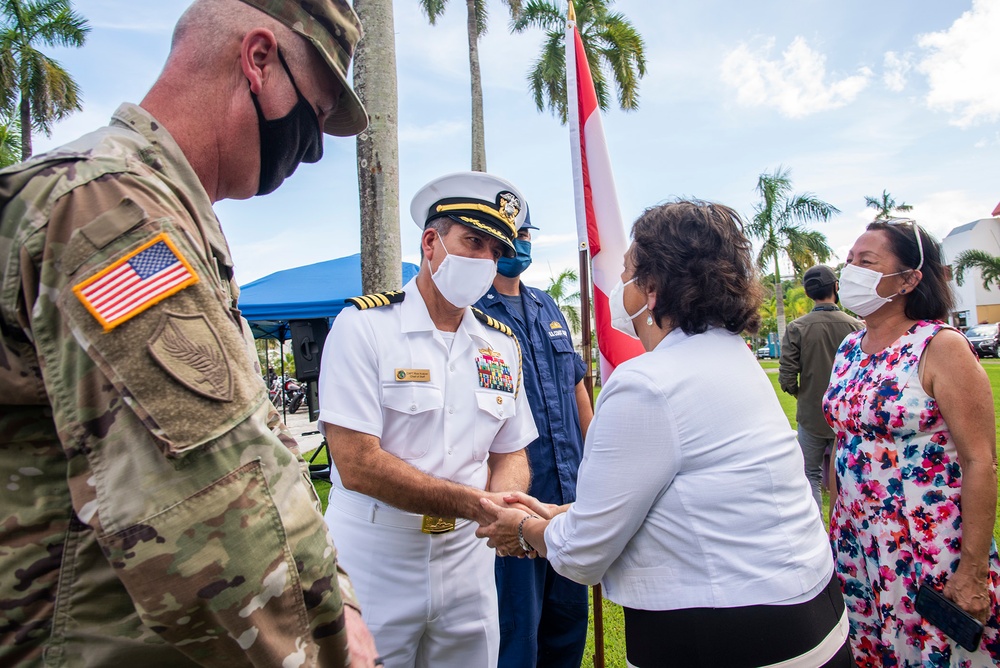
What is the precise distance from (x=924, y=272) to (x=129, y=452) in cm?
296

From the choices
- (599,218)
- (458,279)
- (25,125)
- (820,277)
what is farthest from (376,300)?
(25,125)

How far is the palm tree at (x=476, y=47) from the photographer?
46.1 ft

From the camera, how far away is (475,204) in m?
2.41

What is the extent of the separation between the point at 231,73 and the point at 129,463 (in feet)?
2.37

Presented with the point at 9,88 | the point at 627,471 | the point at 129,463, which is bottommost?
the point at 627,471

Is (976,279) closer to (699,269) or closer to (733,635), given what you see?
(699,269)

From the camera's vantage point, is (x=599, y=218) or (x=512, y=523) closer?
(x=512, y=523)

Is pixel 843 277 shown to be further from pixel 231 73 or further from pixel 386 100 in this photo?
pixel 386 100

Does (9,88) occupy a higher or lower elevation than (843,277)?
higher

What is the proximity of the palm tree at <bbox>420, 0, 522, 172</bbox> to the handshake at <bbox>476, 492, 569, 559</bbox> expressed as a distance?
1214 cm

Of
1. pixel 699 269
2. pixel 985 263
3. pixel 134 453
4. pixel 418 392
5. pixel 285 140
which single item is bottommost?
pixel 418 392

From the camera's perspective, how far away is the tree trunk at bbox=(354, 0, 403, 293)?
13.4 feet

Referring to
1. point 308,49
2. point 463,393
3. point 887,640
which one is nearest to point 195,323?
point 308,49

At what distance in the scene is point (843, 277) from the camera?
2.79m
